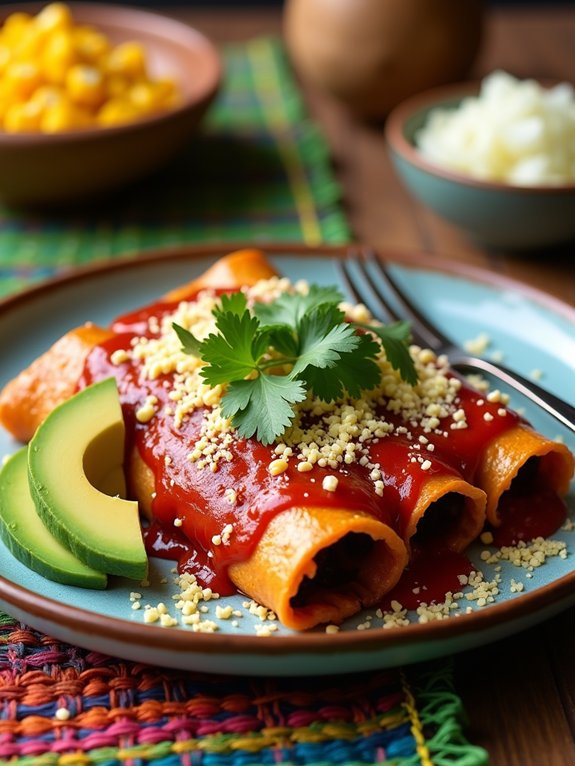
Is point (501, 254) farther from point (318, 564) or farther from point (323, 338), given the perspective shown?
point (318, 564)

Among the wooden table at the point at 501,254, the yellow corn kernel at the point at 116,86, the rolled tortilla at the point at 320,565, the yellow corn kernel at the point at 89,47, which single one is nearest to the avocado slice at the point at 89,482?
the rolled tortilla at the point at 320,565

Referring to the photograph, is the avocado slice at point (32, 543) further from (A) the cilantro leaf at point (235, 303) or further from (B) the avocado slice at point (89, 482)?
(A) the cilantro leaf at point (235, 303)

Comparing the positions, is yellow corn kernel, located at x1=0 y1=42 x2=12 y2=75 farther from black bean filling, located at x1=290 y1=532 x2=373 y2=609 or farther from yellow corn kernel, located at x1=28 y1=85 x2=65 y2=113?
black bean filling, located at x1=290 y1=532 x2=373 y2=609

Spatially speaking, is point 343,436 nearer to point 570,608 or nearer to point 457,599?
point 457,599

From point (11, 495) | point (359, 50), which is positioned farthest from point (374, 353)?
point (359, 50)

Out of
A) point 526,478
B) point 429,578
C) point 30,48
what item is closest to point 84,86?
point 30,48
